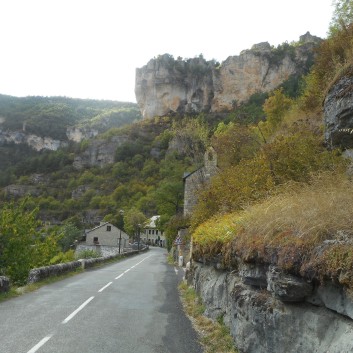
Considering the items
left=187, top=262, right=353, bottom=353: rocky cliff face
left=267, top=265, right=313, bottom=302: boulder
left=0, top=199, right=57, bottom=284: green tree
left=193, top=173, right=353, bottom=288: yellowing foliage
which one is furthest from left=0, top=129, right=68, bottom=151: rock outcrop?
left=267, top=265, right=313, bottom=302: boulder

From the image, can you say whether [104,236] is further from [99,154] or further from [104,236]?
[99,154]

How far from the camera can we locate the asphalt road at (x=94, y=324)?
22.2ft

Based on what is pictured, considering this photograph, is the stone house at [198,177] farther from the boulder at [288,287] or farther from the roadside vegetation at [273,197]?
the boulder at [288,287]

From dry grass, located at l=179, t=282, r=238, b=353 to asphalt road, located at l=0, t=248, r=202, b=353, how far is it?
0.20 metres

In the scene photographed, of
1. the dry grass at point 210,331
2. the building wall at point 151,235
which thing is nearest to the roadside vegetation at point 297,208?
the dry grass at point 210,331

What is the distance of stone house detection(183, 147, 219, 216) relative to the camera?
119ft

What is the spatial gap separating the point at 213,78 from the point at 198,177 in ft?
298

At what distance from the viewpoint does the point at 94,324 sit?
8.52 meters

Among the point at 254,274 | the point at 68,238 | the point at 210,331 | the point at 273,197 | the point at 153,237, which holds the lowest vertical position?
the point at 153,237

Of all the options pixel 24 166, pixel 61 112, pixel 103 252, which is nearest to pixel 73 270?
pixel 103 252

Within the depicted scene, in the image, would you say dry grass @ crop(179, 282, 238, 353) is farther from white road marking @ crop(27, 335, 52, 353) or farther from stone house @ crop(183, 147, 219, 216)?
stone house @ crop(183, 147, 219, 216)

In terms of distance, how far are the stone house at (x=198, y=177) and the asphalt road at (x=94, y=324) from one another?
23228mm

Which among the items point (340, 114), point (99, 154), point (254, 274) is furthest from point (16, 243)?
point (99, 154)

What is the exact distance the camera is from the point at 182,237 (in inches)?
1275
